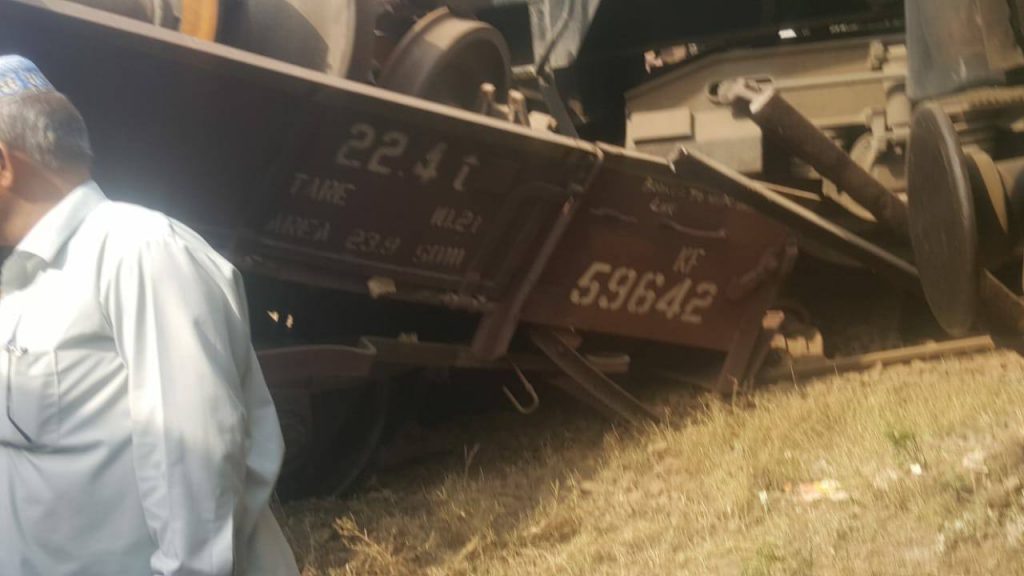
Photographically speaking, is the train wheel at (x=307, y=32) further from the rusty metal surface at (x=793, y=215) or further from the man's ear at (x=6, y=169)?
the man's ear at (x=6, y=169)

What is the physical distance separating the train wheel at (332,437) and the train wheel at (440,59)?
1086 mm

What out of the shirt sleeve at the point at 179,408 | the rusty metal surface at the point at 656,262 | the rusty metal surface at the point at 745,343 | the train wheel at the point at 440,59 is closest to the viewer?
the shirt sleeve at the point at 179,408

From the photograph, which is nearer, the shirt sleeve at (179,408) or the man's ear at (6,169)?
the shirt sleeve at (179,408)

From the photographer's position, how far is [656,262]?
14.6 ft

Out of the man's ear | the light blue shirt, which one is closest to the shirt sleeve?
the light blue shirt

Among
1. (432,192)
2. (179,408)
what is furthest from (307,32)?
(179,408)

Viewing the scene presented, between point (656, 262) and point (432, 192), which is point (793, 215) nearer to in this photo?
point (656, 262)

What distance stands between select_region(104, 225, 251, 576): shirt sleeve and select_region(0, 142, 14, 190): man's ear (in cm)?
26

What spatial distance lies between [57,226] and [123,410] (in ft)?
1.03

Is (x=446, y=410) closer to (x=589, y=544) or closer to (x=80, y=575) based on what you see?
Answer: (x=589, y=544)

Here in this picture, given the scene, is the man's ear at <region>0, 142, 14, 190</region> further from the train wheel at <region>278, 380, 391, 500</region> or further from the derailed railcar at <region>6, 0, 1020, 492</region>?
the train wheel at <region>278, 380, 391, 500</region>

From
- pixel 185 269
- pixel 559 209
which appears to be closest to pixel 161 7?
pixel 559 209

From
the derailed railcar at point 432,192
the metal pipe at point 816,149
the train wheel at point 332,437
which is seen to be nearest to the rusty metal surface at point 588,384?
the derailed railcar at point 432,192

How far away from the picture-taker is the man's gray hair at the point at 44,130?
184 centimetres
